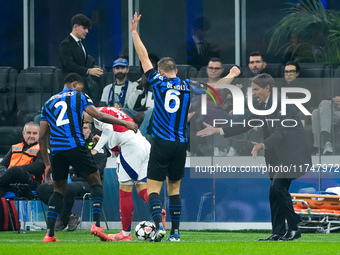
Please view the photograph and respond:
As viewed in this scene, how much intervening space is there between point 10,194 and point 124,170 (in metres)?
2.75

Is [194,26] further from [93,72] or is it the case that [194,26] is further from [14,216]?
[14,216]

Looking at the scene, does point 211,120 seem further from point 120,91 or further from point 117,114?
point 117,114

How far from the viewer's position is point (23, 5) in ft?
59.9

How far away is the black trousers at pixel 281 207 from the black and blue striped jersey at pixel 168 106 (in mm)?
1372

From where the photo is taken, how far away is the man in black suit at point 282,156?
37.1ft

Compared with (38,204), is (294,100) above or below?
above

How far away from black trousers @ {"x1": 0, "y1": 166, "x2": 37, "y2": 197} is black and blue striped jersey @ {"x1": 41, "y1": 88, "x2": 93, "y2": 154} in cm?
283

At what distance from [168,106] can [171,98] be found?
10cm

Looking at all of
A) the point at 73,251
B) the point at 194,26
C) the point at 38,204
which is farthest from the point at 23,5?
the point at 73,251

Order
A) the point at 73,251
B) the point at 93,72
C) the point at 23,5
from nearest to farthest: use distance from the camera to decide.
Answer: the point at 73,251, the point at 93,72, the point at 23,5

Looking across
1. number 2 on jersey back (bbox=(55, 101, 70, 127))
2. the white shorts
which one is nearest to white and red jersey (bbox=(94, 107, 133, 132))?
the white shorts

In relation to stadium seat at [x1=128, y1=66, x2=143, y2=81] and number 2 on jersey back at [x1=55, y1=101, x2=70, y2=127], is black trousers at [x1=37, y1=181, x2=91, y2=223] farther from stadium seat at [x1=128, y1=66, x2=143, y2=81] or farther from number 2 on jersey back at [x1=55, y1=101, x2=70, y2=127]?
number 2 on jersey back at [x1=55, y1=101, x2=70, y2=127]

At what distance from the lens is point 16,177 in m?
13.7

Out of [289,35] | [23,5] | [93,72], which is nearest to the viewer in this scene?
[93,72]
